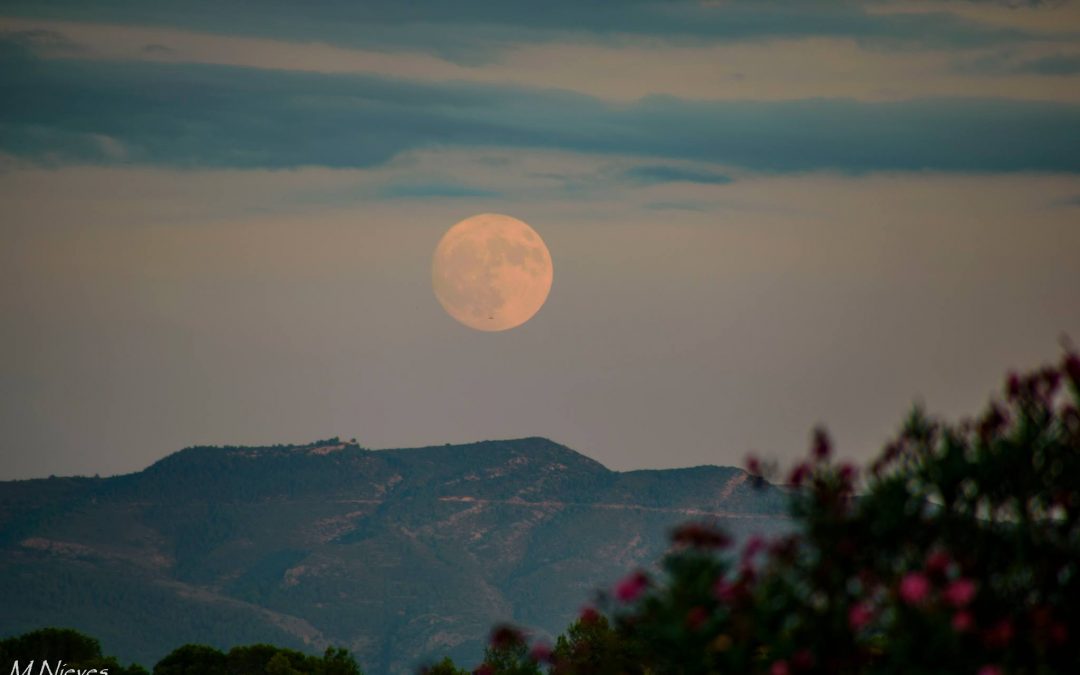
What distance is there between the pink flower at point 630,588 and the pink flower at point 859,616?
111 inches

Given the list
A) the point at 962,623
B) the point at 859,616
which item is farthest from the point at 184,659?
the point at 962,623

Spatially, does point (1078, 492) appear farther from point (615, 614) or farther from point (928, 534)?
point (615, 614)

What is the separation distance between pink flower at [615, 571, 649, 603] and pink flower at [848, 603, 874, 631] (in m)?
2.82

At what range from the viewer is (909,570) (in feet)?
80.3

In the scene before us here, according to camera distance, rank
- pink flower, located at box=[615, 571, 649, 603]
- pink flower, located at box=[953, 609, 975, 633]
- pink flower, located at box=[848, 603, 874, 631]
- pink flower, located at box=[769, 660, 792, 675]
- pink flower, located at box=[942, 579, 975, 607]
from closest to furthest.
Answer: pink flower, located at box=[942, 579, 975, 607] → pink flower, located at box=[953, 609, 975, 633] → pink flower, located at box=[848, 603, 874, 631] → pink flower, located at box=[769, 660, 792, 675] → pink flower, located at box=[615, 571, 649, 603]

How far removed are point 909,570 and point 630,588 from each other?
5072 mm

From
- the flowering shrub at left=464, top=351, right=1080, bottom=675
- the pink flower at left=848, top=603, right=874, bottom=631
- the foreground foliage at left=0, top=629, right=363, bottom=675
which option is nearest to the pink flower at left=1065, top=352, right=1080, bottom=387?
the flowering shrub at left=464, top=351, right=1080, bottom=675

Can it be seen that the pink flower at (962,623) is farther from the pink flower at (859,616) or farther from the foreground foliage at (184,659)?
the foreground foliage at (184,659)

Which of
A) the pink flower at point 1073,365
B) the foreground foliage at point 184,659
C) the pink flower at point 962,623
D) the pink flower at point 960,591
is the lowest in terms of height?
the foreground foliage at point 184,659

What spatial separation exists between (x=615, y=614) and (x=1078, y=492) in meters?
8.01

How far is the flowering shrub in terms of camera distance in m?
Result: 21.2

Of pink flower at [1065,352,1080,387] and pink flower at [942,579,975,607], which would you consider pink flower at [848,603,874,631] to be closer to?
pink flower at [942,579,975,607]

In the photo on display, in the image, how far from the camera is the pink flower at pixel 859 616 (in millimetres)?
20656

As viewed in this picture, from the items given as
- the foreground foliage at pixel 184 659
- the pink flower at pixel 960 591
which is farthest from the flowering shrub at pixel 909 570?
the foreground foliage at pixel 184 659
